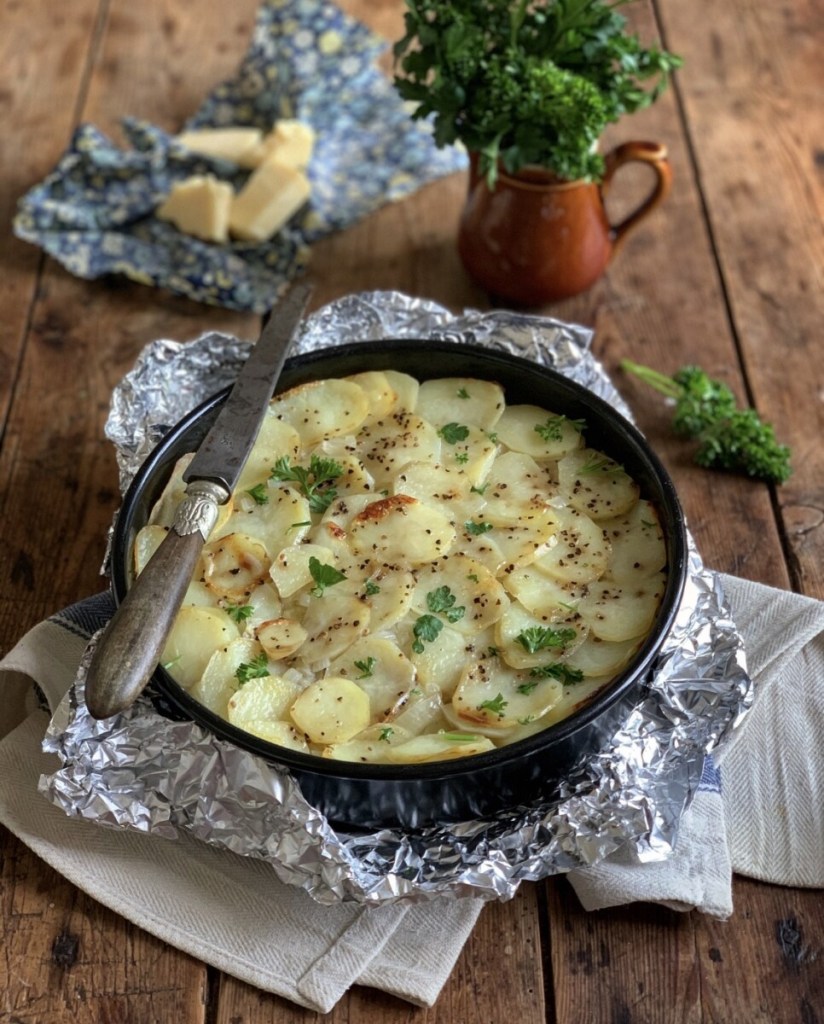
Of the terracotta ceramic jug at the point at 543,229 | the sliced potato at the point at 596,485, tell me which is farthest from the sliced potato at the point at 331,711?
the terracotta ceramic jug at the point at 543,229

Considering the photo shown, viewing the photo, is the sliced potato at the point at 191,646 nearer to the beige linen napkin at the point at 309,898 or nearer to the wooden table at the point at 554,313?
the beige linen napkin at the point at 309,898

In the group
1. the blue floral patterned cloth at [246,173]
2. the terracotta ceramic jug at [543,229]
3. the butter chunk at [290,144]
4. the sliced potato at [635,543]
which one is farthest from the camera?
the butter chunk at [290,144]

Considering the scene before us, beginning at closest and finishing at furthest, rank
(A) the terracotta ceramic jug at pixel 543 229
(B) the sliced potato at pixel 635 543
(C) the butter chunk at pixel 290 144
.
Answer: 1. (B) the sliced potato at pixel 635 543
2. (A) the terracotta ceramic jug at pixel 543 229
3. (C) the butter chunk at pixel 290 144

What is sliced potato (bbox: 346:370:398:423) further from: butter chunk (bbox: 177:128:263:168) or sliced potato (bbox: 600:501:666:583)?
butter chunk (bbox: 177:128:263:168)

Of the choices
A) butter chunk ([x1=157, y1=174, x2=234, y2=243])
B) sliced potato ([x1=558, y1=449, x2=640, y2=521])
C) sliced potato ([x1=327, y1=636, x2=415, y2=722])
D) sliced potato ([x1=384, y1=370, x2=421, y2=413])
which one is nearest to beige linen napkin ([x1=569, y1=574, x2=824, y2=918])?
sliced potato ([x1=558, y1=449, x2=640, y2=521])

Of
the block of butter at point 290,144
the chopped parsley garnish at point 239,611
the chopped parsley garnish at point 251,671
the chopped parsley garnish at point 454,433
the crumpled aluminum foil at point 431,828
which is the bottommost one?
the crumpled aluminum foil at point 431,828

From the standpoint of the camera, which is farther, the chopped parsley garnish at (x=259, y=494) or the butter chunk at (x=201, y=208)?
the butter chunk at (x=201, y=208)

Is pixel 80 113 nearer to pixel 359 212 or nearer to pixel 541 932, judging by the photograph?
pixel 359 212
